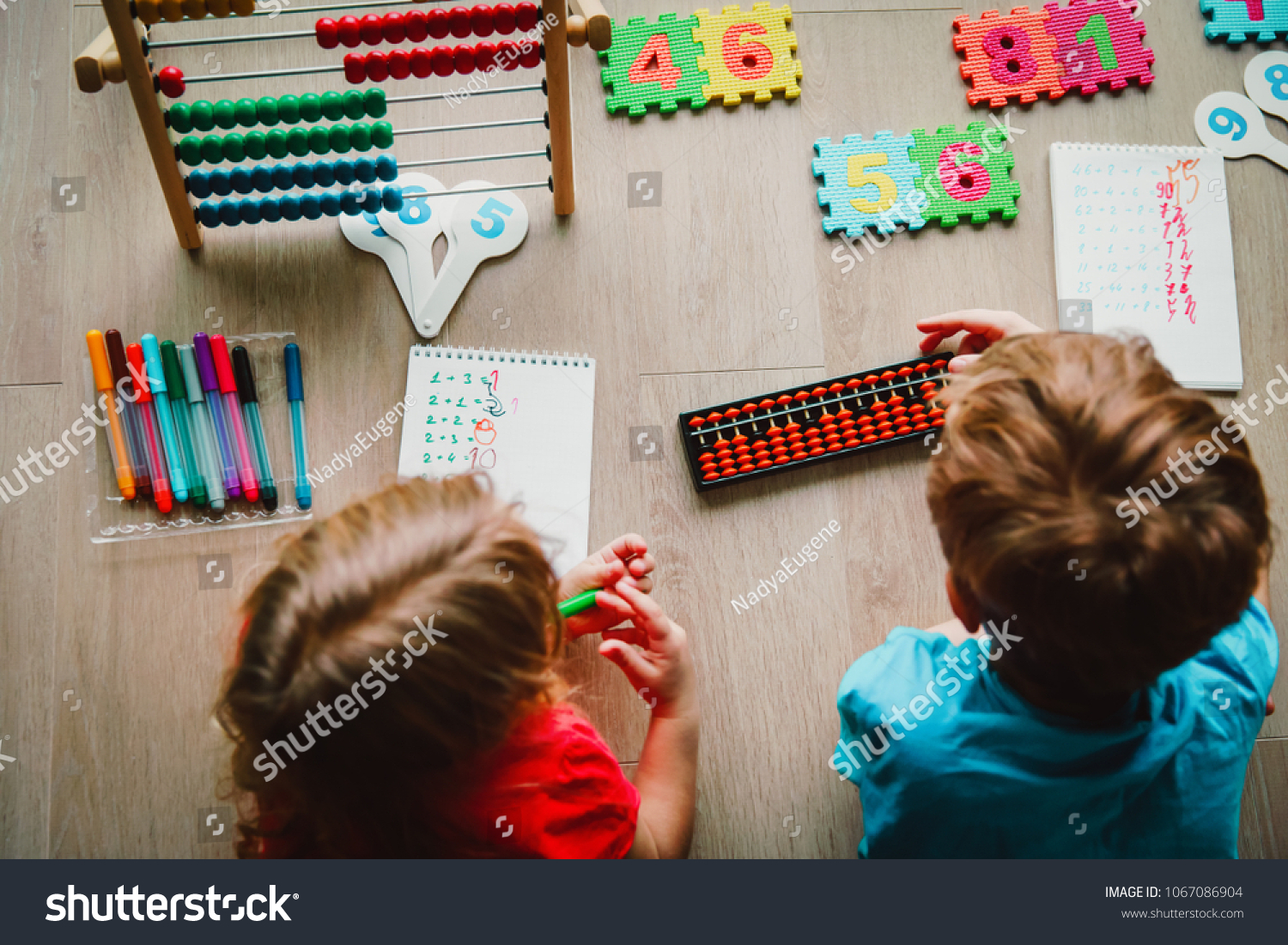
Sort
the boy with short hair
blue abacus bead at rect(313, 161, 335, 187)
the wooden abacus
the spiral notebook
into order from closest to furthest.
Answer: the boy with short hair → the wooden abacus → blue abacus bead at rect(313, 161, 335, 187) → the spiral notebook

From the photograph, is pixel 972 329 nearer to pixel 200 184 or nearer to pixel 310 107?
pixel 310 107

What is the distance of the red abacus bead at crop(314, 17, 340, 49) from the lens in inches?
33.4

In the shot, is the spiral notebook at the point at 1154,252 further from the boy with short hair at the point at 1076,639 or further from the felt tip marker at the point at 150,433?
the felt tip marker at the point at 150,433

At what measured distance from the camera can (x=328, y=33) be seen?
849 mm

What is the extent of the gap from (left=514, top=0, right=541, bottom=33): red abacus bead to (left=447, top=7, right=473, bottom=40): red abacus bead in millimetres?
45

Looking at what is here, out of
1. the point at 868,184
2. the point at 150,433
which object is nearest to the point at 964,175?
the point at 868,184

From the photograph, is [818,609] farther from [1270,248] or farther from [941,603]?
[1270,248]

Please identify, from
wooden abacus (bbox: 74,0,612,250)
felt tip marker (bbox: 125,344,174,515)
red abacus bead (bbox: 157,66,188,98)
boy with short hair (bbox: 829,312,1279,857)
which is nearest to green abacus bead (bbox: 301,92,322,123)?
wooden abacus (bbox: 74,0,612,250)

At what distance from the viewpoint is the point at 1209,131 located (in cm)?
109

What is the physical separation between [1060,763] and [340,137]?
875 mm

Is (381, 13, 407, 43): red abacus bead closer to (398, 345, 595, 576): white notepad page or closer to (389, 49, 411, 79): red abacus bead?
(389, 49, 411, 79): red abacus bead

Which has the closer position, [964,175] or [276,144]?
[276,144]

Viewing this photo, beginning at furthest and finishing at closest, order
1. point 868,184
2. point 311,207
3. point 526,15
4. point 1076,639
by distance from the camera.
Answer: point 868,184 → point 311,207 → point 526,15 → point 1076,639

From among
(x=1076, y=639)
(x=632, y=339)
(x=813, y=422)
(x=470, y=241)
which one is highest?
(x=470, y=241)
